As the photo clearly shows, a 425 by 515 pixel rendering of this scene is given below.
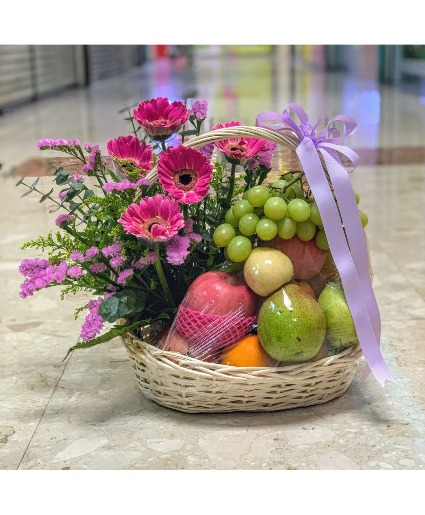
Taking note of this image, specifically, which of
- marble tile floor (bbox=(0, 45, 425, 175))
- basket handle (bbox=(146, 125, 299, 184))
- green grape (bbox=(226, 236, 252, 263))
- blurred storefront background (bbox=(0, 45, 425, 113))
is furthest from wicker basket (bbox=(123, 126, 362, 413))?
blurred storefront background (bbox=(0, 45, 425, 113))

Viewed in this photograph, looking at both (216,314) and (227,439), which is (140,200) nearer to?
(216,314)

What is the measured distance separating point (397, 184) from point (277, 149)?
9.15 ft

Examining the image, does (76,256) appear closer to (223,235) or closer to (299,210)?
(223,235)

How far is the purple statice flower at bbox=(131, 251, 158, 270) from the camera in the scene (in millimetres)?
1617

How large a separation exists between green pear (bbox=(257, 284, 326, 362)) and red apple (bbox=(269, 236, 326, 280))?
6 centimetres

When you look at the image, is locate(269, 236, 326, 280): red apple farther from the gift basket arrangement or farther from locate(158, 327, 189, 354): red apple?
locate(158, 327, 189, 354): red apple

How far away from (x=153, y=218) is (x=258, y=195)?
229 mm

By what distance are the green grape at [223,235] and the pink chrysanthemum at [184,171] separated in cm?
11

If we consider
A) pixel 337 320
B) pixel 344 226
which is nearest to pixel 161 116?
pixel 344 226

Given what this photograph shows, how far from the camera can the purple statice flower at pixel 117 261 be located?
1.60m

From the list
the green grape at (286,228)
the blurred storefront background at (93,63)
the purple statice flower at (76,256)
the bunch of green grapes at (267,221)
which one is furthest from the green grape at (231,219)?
the blurred storefront background at (93,63)

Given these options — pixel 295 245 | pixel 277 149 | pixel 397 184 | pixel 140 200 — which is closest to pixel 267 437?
pixel 295 245

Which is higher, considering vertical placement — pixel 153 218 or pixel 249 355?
pixel 153 218

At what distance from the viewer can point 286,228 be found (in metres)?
1.65
